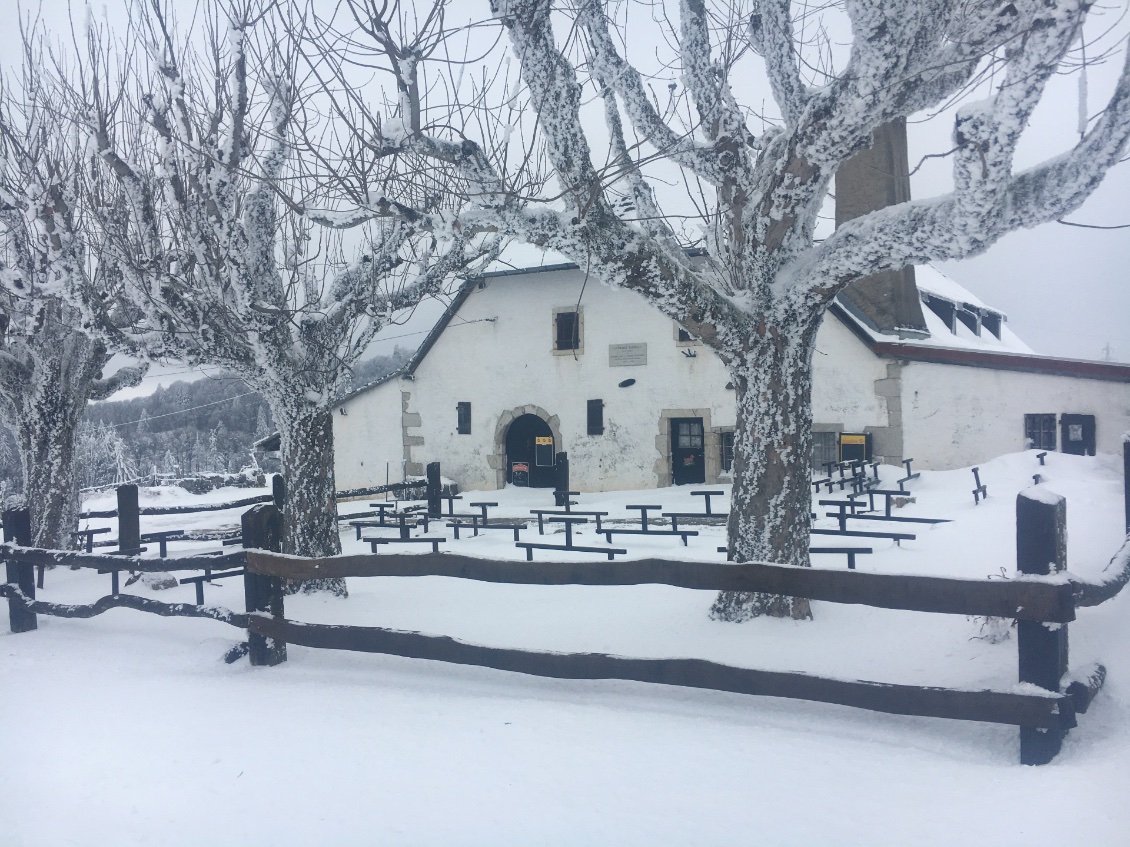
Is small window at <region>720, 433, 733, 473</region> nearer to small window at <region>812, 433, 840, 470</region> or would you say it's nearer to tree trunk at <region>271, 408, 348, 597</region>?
small window at <region>812, 433, 840, 470</region>

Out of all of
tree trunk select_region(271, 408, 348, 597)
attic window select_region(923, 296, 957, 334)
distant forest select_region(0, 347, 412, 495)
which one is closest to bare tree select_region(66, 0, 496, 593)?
tree trunk select_region(271, 408, 348, 597)

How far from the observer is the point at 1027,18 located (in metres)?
4.56

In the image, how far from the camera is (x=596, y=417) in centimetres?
1941

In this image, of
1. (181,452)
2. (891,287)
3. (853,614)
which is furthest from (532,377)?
(181,452)

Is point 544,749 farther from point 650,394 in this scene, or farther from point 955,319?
point 955,319

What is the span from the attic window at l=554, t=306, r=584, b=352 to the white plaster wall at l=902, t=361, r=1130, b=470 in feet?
25.8

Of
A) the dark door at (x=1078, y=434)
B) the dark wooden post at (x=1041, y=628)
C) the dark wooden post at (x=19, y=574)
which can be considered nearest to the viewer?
the dark wooden post at (x=1041, y=628)

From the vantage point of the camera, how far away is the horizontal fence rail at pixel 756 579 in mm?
3285

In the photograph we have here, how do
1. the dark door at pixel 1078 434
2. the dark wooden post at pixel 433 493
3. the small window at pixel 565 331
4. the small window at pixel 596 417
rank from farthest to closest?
the small window at pixel 565 331
the small window at pixel 596 417
the dark wooden post at pixel 433 493
the dark door at pixel 1078 434

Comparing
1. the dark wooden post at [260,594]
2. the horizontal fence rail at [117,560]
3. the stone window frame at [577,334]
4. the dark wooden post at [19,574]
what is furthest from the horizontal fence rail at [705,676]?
the stone window frame at [577,334]

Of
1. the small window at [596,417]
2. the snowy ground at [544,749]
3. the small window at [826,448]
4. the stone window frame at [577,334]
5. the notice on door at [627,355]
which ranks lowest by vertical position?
the snowy ground at [544,749]

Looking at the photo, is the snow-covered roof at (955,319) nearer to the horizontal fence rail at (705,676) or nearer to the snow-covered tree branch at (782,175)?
the snow-covered tree branch at (782,175)

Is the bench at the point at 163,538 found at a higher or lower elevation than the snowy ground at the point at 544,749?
higher

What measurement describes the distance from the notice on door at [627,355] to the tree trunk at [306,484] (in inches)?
474
